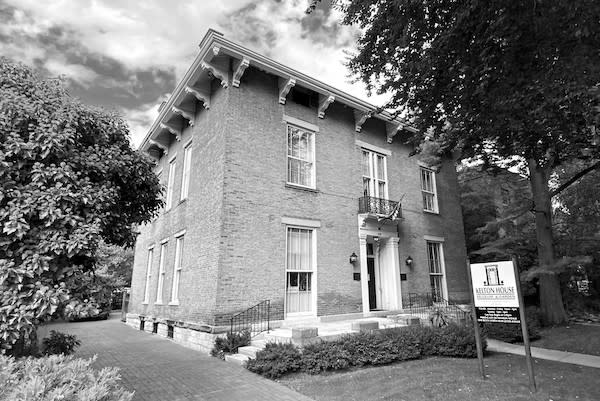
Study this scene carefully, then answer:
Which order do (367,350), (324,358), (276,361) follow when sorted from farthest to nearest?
(367,350)
(324,358)
(276,361)

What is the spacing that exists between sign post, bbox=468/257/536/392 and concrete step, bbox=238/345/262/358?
192 inches

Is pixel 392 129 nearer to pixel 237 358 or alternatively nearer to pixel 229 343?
pixel 229 343

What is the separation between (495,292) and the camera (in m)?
7.02

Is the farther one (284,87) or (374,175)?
(374,175)

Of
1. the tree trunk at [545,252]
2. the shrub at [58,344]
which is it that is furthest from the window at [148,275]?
the tree trunk at [545,252]

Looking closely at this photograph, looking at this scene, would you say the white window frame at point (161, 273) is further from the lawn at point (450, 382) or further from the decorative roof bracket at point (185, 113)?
the lawn at point (450, 382)

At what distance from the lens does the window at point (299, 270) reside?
37.2ft

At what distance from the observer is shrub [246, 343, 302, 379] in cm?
714

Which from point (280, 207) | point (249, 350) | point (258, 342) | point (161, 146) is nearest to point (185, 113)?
point (161, 146)

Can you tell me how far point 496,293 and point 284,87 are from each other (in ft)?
29.6

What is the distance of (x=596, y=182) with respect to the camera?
13531 millimetres

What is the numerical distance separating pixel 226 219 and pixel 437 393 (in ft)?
22.8

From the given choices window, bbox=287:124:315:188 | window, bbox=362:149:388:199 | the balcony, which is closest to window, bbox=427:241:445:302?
the balcony

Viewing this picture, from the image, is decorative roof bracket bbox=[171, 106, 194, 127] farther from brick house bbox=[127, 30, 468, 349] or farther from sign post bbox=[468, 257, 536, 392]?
sign post bbox=[468, 257, 536, 392]
